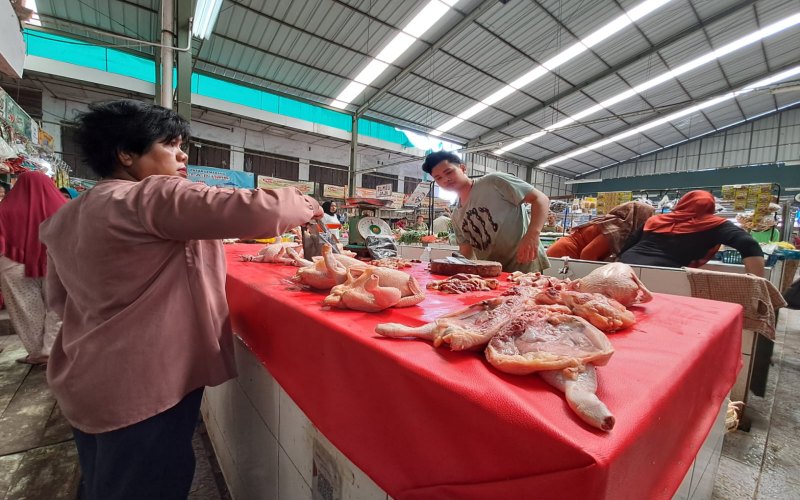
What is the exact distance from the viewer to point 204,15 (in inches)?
201

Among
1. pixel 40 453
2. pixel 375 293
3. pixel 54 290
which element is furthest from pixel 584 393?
pixel 40 453

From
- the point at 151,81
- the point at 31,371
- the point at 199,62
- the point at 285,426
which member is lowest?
the point at 31,371

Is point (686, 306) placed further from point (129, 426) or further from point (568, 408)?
point (129, 426)

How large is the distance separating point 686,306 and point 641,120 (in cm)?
1911

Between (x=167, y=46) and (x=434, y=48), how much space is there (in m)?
6.86

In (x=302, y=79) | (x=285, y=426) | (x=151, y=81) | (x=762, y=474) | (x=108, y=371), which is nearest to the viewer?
(x=108, y=371)

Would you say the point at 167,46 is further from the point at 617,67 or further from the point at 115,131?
the point at 617,67

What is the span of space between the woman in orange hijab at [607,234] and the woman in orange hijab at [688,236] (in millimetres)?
310

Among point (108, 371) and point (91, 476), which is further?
point (91, 476)

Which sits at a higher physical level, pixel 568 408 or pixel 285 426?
pixel 568 408

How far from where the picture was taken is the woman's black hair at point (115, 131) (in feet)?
3.65

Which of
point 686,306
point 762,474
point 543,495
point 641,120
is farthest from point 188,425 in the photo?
point 641,120

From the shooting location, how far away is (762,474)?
2086mm

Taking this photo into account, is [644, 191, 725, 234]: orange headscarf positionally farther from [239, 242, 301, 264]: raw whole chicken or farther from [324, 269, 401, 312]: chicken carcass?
[239, 242, 301, 264]: raw whole chicken
